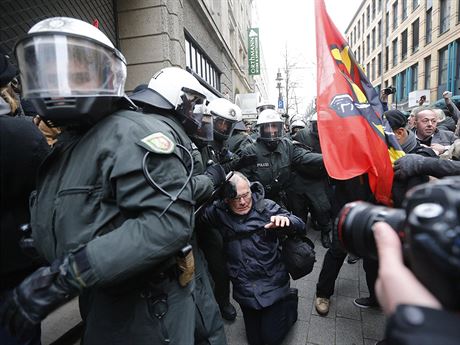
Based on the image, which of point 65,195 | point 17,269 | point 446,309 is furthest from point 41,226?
point 446,309

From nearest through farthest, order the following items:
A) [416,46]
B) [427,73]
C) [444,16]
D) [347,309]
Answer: [347,309] → [444,16] → [427,73] → [416,46]

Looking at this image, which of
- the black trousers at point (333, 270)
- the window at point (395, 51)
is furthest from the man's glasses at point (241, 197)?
the window at point (395, 51)

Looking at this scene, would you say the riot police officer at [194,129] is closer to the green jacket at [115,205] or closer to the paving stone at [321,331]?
the green jacket at [115,205]

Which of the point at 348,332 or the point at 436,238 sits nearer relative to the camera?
the point at 436,238

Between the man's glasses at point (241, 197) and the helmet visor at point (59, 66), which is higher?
the helmet visor at point (59, 66)

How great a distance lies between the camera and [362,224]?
913 millimetres

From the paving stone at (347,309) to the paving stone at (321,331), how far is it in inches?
6.0

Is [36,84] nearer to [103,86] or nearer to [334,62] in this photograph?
[103,86]

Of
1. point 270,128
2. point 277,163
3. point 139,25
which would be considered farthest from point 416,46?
point 277,163

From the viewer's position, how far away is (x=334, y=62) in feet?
8.16

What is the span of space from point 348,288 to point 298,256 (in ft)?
4.75

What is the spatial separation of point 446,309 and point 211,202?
2171 mm

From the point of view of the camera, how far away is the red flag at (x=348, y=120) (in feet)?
7.65

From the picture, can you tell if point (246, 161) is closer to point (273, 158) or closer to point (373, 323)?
point (273, 158)
